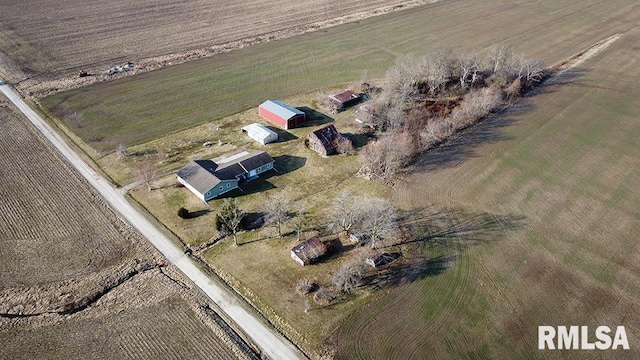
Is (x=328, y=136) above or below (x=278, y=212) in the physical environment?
above

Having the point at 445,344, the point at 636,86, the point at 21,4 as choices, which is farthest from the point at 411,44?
the point at 21,4

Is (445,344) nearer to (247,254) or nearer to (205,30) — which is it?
(247,254)

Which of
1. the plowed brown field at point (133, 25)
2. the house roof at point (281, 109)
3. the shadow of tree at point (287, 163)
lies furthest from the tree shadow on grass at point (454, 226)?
the plowed brown field at point (133, 25)

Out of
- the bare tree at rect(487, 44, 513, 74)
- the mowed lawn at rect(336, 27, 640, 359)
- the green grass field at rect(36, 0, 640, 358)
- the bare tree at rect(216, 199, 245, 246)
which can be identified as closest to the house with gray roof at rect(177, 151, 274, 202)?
the green grass field at rect(36, 0, 640, 358)

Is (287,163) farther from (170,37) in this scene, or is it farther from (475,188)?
(170,37)

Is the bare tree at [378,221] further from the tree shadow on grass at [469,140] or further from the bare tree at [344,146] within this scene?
the bare tree at [344,146]

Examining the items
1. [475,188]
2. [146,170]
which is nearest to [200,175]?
[146,170]
